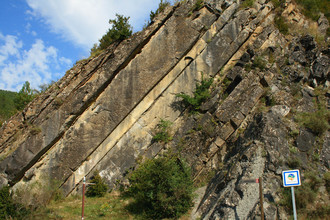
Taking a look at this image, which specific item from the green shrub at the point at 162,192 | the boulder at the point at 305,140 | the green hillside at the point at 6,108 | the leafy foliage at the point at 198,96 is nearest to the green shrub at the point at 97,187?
the green shrub at the point at 162,192

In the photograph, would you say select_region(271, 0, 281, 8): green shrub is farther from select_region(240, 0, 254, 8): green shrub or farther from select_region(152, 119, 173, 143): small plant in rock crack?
select_region(152, 119, 173, 143): small plant in rock crack

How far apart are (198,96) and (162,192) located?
5.82m

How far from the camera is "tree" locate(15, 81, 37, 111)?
2123 cm

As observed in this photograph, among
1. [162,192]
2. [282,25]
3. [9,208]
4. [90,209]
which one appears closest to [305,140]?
[162,192]

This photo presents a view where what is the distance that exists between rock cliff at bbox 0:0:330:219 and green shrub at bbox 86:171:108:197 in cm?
39

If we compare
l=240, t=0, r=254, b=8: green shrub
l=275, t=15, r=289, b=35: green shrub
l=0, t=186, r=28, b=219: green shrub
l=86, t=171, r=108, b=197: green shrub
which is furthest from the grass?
l=275, t=15, r=289, b=35: green shrub

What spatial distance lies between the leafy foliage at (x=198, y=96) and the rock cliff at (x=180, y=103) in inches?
12.3

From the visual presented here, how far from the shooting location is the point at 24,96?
21.8 meters

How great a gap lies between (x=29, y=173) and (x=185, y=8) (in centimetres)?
1221

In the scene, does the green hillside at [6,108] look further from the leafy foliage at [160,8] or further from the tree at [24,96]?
the leafy foliage at [160,8]

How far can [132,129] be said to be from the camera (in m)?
13.7

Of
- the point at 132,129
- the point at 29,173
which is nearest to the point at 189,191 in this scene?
the point at 132,129

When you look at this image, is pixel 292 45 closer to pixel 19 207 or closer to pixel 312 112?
pixel 312 112

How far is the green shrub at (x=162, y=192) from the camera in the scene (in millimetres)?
9688
